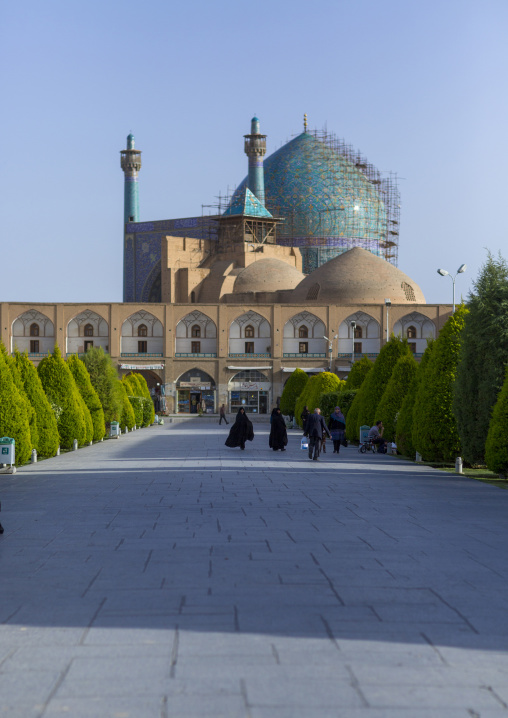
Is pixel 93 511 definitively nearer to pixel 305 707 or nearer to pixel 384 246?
pixel 305 707

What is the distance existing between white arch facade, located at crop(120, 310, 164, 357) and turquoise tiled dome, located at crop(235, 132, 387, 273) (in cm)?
1379

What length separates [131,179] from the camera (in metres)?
62.5

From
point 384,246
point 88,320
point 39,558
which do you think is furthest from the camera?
point 384,246

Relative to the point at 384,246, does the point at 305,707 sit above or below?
below

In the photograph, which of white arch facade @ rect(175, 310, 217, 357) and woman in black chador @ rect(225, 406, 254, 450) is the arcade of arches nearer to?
white arch facade @ rect(175, 310, 217, 357)

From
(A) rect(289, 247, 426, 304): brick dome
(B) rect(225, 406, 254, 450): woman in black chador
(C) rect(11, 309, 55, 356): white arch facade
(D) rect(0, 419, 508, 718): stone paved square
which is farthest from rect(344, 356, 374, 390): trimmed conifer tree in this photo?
(C) rect(11, 309, 55, 356): white arch facade

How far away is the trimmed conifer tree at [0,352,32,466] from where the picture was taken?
1374 centimetres

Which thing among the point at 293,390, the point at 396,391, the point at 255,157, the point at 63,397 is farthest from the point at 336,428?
the point at 255,157

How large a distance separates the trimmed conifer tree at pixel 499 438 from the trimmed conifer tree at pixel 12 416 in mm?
6776

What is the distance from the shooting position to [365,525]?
7391 mm

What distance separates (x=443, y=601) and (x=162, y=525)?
3.17 m

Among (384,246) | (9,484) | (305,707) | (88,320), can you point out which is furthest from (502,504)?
(384,246)

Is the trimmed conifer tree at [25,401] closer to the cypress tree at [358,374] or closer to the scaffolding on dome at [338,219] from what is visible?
the cypress tree at [358,374]

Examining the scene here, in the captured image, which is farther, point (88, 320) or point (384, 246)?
point (384, 246)
